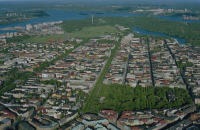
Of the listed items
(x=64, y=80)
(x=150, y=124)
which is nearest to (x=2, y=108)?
(x=64, y=80)

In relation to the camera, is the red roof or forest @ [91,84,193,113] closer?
the red roof

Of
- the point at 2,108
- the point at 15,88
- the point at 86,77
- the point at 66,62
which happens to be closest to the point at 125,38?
the point at 66,62

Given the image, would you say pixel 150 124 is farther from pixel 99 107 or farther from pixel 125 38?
pixel 125 38

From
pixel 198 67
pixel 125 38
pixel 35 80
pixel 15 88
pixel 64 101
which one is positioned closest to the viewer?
pixel 64 101

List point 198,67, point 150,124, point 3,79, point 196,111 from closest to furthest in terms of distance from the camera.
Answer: point 150,124, point 196,111, point 3,79, point 198,67

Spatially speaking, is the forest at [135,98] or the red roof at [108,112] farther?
the forest at [135,98]

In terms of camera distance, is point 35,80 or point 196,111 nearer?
point 196,111

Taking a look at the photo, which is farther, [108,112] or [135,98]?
[135,98]

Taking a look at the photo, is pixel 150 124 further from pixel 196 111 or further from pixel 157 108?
pixel 196 111
